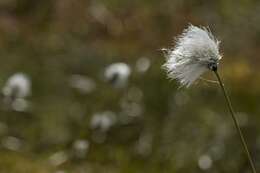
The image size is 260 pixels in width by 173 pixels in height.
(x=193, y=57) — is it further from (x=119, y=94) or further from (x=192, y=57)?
(x=119, y=94)

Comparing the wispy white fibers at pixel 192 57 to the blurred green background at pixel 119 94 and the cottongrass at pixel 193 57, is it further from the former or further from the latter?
the blurred green background at pixel 119 94

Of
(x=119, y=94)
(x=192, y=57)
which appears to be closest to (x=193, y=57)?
(x=192, y=57)

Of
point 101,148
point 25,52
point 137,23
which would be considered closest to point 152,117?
point 101,148

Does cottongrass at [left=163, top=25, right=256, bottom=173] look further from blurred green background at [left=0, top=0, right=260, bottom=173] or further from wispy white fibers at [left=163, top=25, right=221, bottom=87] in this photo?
blurred green background at [left=0, top=0, right=260, bottom=173]

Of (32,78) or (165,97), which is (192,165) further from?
(32,78)

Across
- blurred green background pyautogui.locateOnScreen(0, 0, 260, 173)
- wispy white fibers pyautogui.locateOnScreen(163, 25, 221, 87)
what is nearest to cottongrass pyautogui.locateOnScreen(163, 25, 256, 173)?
wispy white fibers pyautogui.locateOnScreen(163, 25, 221, 87)
